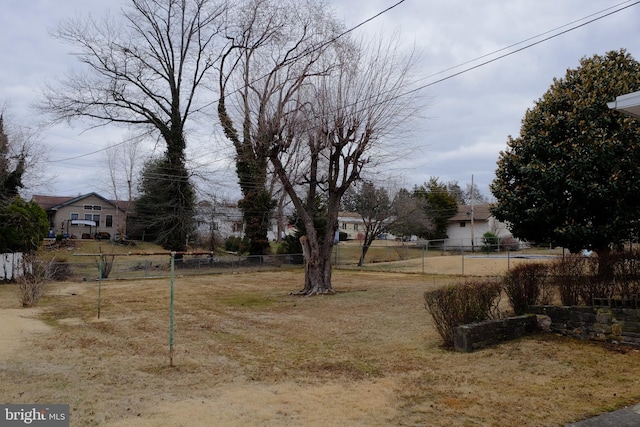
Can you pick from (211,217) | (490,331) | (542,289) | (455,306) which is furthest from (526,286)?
(211,217)

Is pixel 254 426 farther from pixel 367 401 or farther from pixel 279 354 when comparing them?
pixel 279 354

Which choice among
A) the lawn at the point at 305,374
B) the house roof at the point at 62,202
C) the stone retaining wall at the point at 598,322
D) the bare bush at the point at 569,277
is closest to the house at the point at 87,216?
the house roof at the point at 62,202

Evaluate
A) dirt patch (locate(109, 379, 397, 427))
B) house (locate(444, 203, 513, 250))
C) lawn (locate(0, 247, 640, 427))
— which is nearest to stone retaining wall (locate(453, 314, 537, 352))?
lawn (locate(0, 247, 640, 427))

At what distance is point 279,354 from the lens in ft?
25.0

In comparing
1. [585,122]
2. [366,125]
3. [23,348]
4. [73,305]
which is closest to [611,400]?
[585,122]

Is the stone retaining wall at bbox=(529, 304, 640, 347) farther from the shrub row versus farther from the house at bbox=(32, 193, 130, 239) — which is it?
the house at bbox=(32, 193, 130, 239)

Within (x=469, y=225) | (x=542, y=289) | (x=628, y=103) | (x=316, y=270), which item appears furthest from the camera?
(x=469, y=225)

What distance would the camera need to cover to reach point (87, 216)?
49.5m

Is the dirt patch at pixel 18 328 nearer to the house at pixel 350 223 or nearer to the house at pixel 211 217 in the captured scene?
the house at pixel 211 217

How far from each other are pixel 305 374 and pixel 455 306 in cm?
288

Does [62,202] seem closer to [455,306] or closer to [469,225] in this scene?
[469,225]

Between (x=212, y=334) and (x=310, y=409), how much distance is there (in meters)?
5.22

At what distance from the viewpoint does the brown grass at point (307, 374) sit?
4.70m

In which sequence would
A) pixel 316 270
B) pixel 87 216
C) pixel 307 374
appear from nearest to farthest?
1. pixel 307 374
2. pixel 316 270
3. pixel 87 216
